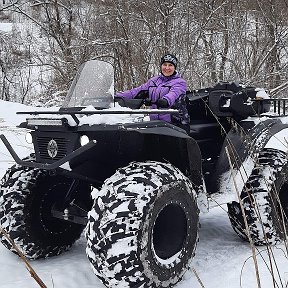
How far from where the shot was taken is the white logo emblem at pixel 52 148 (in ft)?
9.71

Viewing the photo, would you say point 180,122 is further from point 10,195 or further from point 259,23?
point 259,23

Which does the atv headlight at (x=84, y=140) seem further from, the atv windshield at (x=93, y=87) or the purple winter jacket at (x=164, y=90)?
the purple winter jacket at (x=164, y=90)

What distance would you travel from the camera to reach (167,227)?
3.17m

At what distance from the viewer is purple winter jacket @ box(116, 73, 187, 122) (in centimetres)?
373

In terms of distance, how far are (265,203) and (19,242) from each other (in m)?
1.96

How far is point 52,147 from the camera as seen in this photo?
2.97 meters

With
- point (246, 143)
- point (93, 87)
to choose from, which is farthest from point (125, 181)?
point (246, 143)

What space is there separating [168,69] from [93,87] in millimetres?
963

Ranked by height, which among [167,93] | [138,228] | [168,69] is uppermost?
[168,69]

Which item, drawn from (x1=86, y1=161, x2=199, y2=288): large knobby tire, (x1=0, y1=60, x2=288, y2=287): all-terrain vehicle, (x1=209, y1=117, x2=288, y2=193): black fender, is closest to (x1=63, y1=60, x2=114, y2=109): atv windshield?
(x1=0, y1=60, x2=288, y2=287): all-terrain vehicle

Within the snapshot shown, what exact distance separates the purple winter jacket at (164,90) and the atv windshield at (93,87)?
17.1 inches

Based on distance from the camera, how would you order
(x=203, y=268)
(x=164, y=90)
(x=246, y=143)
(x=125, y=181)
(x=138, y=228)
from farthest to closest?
(x=164, y=90)
(x=246, y=143)
(x=203, y=268)
(x=125, y=181)
(x=138, y=228)

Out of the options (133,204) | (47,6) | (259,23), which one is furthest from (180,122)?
(47,6)

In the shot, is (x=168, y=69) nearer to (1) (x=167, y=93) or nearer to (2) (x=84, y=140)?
(1) (x=167, y=93)
